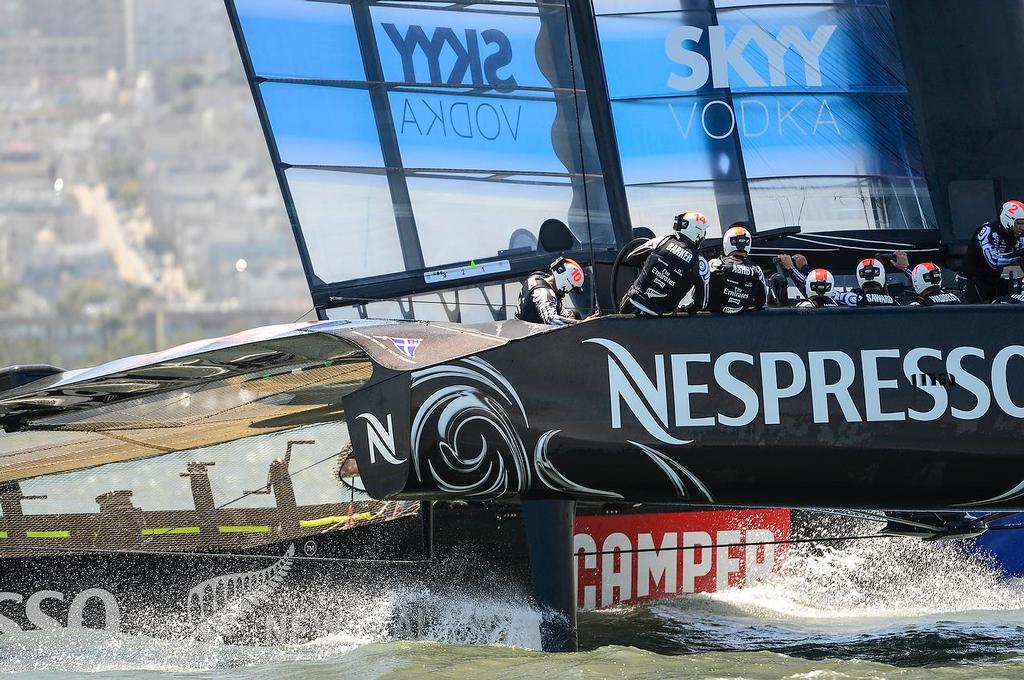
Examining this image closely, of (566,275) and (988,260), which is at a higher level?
(566,275)

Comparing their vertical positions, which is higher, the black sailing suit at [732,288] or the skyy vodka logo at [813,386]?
the black sailing suit at [732,288]

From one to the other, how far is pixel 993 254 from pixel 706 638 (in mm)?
1766

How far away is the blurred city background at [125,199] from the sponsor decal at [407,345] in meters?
44.7

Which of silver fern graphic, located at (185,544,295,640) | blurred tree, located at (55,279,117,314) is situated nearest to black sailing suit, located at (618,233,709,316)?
silver fern graphic, located at (185,544,295,640)

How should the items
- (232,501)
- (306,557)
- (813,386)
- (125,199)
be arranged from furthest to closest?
1. (125,199)
2. (232,501)
3. (306,557)
4. (813,386)

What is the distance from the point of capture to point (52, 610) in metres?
5.10

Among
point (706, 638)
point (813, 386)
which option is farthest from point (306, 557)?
point (813, 386)

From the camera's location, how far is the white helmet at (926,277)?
5.11 meters

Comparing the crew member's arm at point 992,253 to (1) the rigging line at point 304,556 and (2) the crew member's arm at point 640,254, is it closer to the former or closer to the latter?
(1) the rigging line at point 304,556

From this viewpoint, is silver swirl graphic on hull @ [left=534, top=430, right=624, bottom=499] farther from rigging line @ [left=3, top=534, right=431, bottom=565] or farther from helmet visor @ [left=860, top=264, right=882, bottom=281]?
helmet visor @ [left=860, top=264, right=882, bottom=281]

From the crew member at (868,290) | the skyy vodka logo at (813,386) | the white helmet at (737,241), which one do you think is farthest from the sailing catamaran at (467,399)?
the crew member at (868,290)

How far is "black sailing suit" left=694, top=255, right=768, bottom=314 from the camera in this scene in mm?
4457

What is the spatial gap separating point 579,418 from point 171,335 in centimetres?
5038

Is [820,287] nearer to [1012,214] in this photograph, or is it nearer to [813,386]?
[1012,214]
